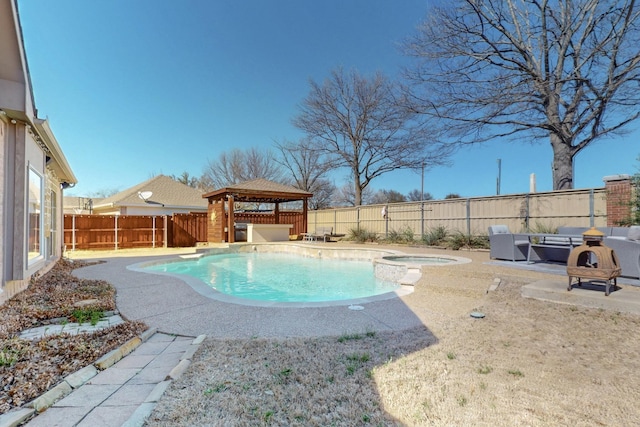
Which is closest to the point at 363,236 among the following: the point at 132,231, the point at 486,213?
the point at 486,213

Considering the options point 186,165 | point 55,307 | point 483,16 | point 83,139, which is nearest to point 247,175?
point 186,165

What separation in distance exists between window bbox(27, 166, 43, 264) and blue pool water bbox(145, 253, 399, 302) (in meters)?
3.03

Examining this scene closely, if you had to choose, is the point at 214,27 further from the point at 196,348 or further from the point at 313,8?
the point at 196,348

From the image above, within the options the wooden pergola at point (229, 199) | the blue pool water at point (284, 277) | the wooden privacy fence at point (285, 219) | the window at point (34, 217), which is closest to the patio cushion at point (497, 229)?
the blue pool water at point (284, 277)

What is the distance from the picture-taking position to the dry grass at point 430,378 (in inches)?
74.4

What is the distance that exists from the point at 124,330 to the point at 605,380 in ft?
14.2

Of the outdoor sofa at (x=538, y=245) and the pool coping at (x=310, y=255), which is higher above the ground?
the outdoor sofa at (x=538, y=245)

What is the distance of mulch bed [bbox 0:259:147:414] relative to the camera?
2.24 m

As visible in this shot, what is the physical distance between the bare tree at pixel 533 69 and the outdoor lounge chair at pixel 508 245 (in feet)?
21.3

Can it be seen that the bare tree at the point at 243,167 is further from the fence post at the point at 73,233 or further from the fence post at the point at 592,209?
the fence post at the point at 592,209

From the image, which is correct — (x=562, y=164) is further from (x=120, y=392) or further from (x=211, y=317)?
(x=120, y=392)

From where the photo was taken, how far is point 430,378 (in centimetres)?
235

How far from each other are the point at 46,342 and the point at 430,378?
354 cm

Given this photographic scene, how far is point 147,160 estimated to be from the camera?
2775 cm
